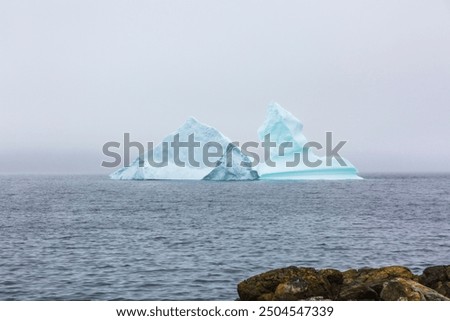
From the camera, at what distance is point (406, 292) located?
7.91 m

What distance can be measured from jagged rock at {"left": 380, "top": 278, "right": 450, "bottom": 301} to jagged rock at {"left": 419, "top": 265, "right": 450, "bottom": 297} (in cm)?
142

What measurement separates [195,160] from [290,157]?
47.1 feet

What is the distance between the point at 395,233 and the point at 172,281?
46.4 feet

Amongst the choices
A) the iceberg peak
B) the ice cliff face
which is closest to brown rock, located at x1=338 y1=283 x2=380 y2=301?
the iceberg peak

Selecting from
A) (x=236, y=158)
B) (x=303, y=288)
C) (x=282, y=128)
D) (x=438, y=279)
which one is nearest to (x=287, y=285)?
(x=303, y=288)

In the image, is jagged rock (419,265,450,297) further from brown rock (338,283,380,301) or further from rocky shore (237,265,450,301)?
brown rock (338,283,380,301)

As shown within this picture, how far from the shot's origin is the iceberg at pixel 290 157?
199ft

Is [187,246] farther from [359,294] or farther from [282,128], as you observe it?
[282,128]

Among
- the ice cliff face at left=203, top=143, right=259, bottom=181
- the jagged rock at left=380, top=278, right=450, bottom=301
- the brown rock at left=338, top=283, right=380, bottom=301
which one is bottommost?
the brown rock at left=338, top=283, right=380, bottom=301

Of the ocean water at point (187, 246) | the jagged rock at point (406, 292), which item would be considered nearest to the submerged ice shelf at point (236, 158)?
the ocean water at point (187, 246)

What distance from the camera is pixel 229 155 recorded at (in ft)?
214

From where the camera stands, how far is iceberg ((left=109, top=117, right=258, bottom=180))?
66875 mm

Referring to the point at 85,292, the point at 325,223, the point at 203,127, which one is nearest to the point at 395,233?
the point at 325,223

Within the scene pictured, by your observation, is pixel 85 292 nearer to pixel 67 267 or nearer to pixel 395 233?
pixel 67 267
